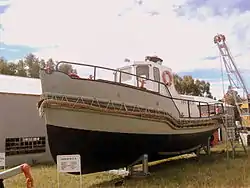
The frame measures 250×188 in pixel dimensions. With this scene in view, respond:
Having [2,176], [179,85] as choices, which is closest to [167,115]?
[2,176]

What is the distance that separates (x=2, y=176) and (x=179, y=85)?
42292 millimetres

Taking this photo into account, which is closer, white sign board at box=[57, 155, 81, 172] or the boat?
white sign board at box=[57, 155, 81, 172]

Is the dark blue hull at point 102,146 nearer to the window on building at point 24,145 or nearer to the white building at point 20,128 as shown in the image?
the white building at point 20,128

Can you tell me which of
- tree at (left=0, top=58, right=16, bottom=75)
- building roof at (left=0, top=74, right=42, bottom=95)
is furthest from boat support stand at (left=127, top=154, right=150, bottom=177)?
tree at (left=0, top=58, right=16, bottom=75)

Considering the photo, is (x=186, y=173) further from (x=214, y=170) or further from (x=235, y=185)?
(x=235, y=185)

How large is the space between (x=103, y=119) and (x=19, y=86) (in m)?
10.6

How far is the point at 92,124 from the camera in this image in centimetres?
780

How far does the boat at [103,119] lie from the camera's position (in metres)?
7.50

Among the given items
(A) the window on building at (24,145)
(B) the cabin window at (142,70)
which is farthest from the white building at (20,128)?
(B) the cabin window at (142,70)

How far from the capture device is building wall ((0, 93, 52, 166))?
48.3 ft

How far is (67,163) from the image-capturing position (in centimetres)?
632

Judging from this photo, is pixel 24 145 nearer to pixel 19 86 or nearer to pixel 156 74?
pixel 19 86

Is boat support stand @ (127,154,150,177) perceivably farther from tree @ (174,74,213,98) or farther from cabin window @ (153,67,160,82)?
tree @ (174,74,213,98)

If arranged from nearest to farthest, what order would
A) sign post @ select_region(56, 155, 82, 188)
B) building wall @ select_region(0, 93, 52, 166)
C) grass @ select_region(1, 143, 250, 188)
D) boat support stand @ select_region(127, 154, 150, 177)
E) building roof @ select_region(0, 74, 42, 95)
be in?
1. sign post @ select_region(56, 155, 82, 188)
2. grass @ select_region(1, 143, 250, 188)
3. boat support stand @ select_region(127, 154, 150, 177)
4. building wall @ select_region(0, 93, 52, 166)
5. building roof @ select_region(0, 74, 42, 95)
